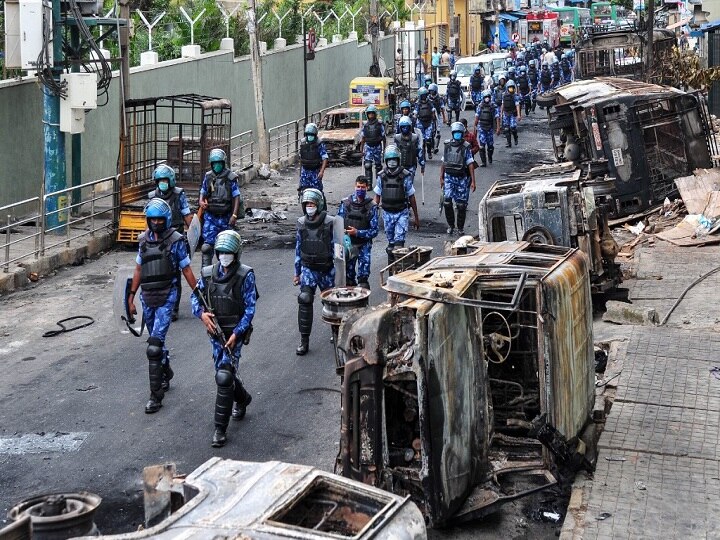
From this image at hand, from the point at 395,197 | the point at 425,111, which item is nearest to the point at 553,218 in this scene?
the point at 395,197

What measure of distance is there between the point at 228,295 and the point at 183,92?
63.5ft

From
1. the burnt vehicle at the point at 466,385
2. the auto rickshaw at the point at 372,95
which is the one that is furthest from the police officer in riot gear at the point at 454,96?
the burnt vehicle at the point at 466,385

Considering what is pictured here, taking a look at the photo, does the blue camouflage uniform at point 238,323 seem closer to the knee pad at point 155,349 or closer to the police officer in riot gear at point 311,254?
the knee pad at point 155,349

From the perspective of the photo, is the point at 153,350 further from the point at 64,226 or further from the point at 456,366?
the point at 64,226

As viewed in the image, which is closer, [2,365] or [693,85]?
[2,365]

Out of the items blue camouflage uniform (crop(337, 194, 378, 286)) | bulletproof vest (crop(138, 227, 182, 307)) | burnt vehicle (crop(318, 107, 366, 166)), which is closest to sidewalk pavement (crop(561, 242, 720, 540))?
blue camouflage uniform (crop(337, 194, 378, 286))

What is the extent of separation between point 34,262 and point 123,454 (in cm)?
758

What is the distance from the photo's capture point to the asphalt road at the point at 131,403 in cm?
A: 900

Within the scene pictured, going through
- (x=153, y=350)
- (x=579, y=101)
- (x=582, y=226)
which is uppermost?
(x=579, y=101)

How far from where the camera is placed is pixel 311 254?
1233 centimetres

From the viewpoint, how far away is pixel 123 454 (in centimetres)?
959

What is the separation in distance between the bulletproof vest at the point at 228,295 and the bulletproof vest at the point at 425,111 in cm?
1934

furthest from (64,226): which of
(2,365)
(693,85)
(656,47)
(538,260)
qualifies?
(656,47)

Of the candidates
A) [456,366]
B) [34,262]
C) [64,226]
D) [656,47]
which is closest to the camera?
[456,366]
